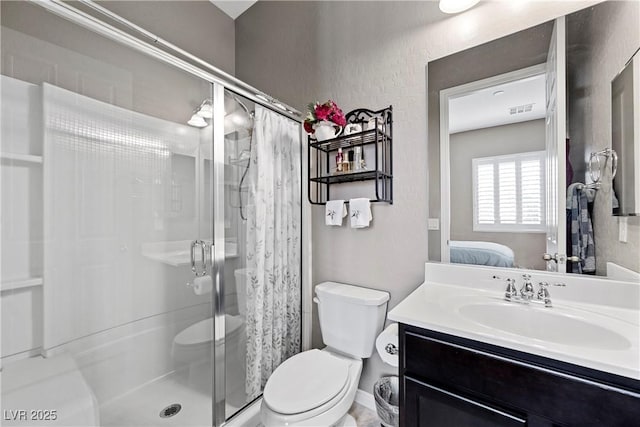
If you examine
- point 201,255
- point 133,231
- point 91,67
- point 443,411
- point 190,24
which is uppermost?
point 190,24

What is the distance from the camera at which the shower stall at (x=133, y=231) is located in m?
1.15

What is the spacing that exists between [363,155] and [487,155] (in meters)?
0.64

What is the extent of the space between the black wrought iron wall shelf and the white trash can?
0.98m

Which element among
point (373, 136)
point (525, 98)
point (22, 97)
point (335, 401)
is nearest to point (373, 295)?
point (335, 401)

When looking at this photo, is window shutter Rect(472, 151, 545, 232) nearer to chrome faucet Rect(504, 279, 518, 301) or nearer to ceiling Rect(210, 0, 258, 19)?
chrome faucet Rect(504, 279, 518, 301)

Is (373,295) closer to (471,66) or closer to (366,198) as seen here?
(366,198)

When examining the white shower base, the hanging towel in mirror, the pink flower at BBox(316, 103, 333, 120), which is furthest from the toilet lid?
the pink flower at BBox(316, 103, 333, 120)

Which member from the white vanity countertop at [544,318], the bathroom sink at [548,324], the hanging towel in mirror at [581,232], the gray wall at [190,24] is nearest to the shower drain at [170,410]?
the white vanity countertop at [544,318]

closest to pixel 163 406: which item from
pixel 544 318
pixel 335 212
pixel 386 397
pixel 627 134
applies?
pixel 386 397

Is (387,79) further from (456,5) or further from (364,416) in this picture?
(364,416)

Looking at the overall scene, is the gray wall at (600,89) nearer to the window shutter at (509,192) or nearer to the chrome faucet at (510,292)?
the window shutter at (509,192)

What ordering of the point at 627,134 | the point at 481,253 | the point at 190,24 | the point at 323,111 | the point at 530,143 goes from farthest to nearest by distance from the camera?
1. the point at 190,24
2. the point at 323,111
3. the point at 481,253
4. the point at 530,143
5. the point at 627,134

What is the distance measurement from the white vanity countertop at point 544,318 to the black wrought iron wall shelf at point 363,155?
1.98 feet

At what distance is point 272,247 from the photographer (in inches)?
66.1
